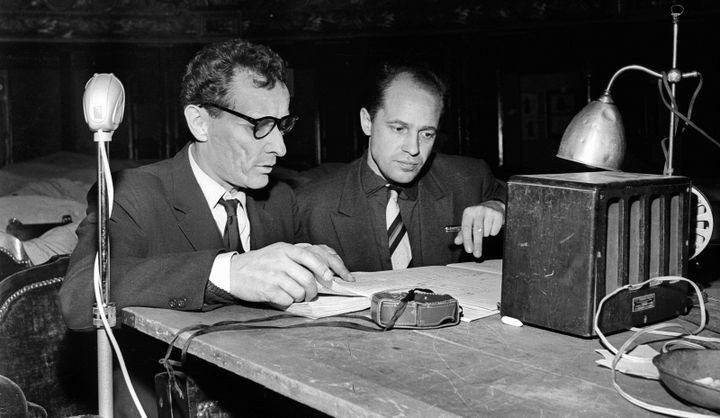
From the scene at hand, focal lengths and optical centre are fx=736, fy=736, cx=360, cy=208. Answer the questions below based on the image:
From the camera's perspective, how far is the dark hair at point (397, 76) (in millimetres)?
3021

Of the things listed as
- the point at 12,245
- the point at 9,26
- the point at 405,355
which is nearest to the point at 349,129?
the point at 9,26

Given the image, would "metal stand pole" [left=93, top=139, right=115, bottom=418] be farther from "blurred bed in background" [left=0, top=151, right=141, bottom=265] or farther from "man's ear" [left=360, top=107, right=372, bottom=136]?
"blurred bed in background" [left=0, top=151, right=141, bottom=265]

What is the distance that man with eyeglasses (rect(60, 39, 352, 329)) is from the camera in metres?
1.78

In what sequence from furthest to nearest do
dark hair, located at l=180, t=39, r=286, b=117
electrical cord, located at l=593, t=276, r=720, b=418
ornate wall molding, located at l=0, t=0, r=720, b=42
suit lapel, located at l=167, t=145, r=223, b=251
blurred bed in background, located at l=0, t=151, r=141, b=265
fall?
ornate wall molding, located at l=0, t=0, r=720, b=42 → blurred bed in background, located at l=0, t=151, r=141, b=265 → dark hair, located at l=180, t=39, r=286, b=117 → suit lapel, located at l=167, t=145, r=223, b=251 → electrical cord, located at l=593, t=276, r=720, b=418

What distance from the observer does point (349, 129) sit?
876 cm

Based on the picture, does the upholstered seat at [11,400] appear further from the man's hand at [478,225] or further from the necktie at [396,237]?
the necktie at [396,237]

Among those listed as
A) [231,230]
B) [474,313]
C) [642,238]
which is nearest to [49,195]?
[231,230]

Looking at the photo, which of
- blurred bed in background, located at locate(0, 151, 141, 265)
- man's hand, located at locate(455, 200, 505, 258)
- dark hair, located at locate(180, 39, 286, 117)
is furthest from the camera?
blurred bed in background, located at locate(0, 151, 141, 265)

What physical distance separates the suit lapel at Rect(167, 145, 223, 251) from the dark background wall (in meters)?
5.55

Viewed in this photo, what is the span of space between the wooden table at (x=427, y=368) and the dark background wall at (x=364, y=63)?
20.4 feet

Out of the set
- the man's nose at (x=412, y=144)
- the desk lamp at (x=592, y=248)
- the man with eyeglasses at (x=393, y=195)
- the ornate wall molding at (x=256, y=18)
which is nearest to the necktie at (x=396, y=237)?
the man with eyeglasses at (x=393, y=195)

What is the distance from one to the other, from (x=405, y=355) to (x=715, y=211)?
121 centimetres

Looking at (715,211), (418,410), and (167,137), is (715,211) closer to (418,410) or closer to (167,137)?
(418,410)

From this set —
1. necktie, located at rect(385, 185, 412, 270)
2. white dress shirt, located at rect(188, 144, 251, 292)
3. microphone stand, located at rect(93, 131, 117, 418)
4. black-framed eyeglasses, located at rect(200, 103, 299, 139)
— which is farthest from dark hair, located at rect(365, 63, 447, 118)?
microphone stand, located at rect(93, 131, 117, 418)
